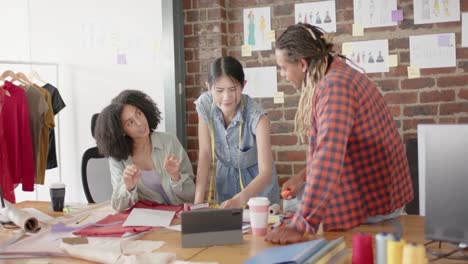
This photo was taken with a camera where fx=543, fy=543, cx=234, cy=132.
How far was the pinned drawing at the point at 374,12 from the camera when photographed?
3.40 m

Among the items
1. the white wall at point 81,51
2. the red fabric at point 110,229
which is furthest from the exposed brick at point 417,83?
the red fabric at point 110,229

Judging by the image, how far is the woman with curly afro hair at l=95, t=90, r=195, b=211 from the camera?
2.35 metres

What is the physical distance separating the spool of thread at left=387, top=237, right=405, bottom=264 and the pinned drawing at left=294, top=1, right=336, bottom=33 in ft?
8.28

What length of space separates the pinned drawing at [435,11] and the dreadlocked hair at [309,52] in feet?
5.79

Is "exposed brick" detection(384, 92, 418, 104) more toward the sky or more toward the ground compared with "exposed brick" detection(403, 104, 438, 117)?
more toward the sky

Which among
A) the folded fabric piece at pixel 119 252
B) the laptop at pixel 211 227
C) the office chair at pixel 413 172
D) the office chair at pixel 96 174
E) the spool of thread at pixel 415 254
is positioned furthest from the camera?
the office chair at pixel 96 174

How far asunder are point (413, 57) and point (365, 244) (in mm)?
2330

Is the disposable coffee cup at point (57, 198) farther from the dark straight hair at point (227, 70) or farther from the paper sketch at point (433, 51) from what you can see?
the paper sketch at point (433, 51)

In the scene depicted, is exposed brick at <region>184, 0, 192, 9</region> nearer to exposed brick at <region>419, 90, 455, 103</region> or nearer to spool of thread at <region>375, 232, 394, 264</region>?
exposed brick at <region>419, 90, 455, 103</region>

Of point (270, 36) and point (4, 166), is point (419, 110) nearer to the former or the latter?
point (270, 36)

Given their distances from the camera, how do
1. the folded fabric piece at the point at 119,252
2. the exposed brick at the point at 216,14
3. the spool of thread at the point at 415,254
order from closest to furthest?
the spool of thread at the point at 415,254
the folded fabric piece at the point at 119,252
the exposed brick at the point at 216,14

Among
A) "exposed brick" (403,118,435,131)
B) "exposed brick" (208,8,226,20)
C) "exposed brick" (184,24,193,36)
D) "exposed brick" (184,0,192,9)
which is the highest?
"exposed brick" (184,0,192,9)

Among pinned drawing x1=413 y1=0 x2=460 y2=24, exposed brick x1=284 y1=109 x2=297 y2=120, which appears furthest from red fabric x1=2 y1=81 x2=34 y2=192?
pinned drawing x1=413 y1=0 x2=460 y2=24

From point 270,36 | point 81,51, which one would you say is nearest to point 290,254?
point 270,36
